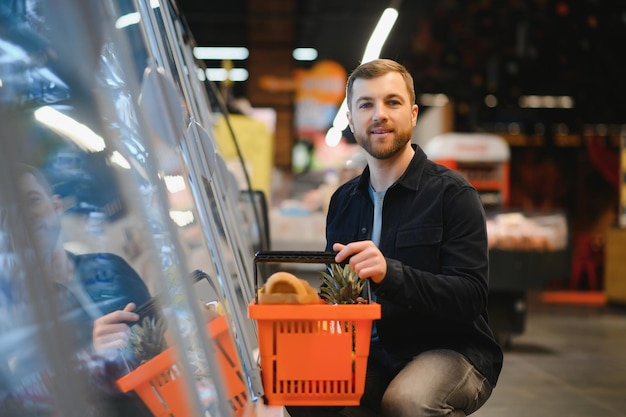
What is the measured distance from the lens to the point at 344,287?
2006mm

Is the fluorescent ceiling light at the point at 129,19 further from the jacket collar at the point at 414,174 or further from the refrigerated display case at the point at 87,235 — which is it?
the jacket collar at the point at 414,174

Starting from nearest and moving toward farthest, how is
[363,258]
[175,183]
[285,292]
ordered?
[285,292], [363,258], [175,183]

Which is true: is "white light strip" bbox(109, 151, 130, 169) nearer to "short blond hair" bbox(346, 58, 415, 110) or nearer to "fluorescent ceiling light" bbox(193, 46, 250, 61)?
"short blond hair" bbox(346, 58, 415, 110)

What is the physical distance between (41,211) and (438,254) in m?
1.34

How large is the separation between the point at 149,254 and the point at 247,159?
6499 millimetres

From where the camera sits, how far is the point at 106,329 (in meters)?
1.50

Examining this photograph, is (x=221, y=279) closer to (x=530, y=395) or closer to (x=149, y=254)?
(x=149, y=254)

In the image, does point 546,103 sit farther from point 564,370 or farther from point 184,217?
point 184,217

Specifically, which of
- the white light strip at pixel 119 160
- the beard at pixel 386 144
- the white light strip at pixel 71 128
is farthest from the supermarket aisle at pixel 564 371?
the white light strip at pixel 71 128

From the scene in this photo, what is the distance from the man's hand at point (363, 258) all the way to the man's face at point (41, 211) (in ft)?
2.51

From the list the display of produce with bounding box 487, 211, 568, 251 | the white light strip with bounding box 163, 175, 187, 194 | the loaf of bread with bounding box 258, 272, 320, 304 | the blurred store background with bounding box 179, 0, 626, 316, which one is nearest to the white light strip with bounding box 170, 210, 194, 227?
the white light strip with bounding box 163, 175, 187, 194

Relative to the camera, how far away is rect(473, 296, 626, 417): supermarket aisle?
5793mm

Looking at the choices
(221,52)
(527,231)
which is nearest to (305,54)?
(221,52)

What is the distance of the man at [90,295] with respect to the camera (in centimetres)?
126
